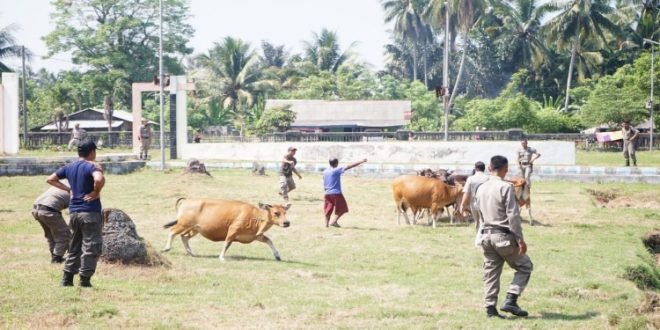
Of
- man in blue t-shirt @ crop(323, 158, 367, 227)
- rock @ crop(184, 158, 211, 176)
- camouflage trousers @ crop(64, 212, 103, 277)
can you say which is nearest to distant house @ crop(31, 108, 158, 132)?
rock @ crop(184, 158, 211, 176)

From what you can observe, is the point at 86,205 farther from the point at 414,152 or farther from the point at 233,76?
the point at 233,76

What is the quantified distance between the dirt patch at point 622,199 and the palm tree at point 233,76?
44352 mm

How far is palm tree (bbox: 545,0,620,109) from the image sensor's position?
195 ft

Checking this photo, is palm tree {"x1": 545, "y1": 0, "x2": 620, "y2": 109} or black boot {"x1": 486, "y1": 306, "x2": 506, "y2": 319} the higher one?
palm tree {"x1": 545, "y1": 0, "x2": 620, "y2": 109}

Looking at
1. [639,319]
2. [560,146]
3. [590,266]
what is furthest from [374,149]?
[639,319]

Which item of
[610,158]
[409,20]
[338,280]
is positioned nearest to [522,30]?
[409,20]

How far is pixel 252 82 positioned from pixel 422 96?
1359 centimetres

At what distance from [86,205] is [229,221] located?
4042mm

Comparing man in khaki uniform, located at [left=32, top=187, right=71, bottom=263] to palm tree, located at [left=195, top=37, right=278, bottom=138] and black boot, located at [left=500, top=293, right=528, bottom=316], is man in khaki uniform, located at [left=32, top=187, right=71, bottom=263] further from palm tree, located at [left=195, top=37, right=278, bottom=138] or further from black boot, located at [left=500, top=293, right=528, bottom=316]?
palm tree, located at [left=195, top=37, right=278, bottom=138]

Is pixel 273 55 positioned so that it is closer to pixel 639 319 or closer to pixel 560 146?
pixel 560 146

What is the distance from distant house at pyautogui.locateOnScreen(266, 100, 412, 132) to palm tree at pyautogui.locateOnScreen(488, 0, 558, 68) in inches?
566

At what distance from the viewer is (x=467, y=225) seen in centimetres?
1881

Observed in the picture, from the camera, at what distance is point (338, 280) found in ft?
39.1

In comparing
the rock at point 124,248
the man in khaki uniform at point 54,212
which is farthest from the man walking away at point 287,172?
the man in khaki uniform at point 54,212
